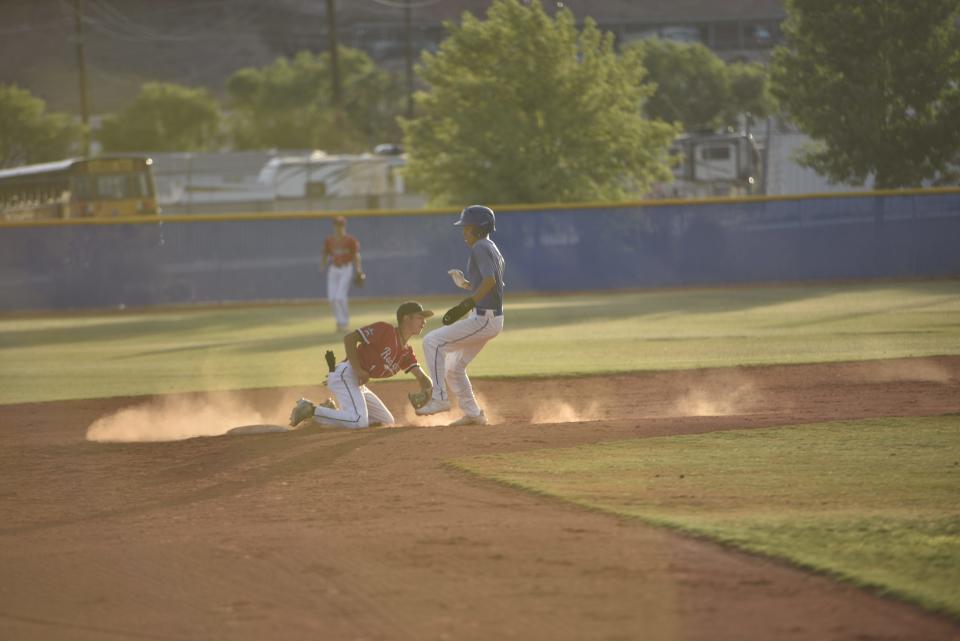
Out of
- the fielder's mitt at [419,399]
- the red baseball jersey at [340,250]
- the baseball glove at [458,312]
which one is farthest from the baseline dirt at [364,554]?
the red baseball jersey at [340,250]

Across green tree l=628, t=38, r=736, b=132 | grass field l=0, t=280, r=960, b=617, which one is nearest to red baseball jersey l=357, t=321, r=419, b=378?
grass field l=0, t=280, r=960, b=617

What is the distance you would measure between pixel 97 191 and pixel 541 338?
25986 mm

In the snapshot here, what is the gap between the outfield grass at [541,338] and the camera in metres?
16.3

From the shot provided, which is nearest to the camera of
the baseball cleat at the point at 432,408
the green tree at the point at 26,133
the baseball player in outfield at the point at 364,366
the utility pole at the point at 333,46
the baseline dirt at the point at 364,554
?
the baseline dirt at the point at 364,554

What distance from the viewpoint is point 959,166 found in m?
36.8

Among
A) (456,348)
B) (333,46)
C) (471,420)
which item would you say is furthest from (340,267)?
(333,46)

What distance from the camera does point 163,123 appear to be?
7462 cm

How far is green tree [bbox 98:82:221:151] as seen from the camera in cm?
7281

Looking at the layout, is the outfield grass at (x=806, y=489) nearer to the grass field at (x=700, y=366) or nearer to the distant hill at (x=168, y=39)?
the grass field at (x=700, y=366)

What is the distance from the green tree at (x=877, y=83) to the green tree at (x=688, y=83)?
22.6 meters

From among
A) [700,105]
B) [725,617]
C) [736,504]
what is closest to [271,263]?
[736,504]

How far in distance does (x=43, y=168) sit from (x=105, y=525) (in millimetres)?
39004

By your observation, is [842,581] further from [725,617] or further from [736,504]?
[736,504]

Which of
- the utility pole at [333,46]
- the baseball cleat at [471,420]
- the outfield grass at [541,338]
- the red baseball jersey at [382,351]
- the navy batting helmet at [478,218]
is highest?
the utility pole at [333,46]
